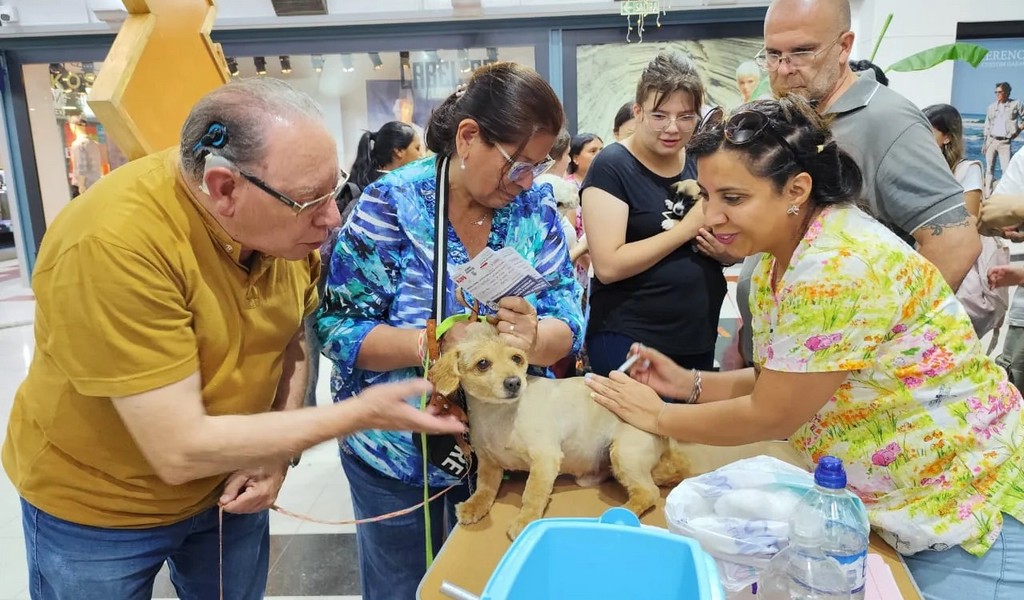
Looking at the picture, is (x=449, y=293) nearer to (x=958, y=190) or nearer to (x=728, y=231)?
(x=728, y=231)

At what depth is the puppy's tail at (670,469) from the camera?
1.37 meters

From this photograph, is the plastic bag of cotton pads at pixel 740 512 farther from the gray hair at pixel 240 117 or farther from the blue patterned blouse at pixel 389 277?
the gray hair at pixel 240 117

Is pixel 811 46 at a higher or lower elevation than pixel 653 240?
higher

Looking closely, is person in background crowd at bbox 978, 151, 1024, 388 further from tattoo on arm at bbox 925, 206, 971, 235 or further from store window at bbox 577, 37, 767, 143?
store window at bbox 577, 37, 767, 143

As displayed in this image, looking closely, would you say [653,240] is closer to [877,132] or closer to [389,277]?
[877,132]

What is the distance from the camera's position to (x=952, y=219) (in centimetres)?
156

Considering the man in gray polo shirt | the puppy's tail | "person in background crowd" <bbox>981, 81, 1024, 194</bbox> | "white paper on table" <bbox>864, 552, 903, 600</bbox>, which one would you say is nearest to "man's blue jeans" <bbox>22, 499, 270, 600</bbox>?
the puppy's tail

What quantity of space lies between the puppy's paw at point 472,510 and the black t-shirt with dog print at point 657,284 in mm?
844

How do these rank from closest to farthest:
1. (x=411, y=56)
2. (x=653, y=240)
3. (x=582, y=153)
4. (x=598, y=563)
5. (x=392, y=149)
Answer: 1. (x=598, y=563)
2. (x=653, y=240)
3. (x=392, y=149)
4. (x=582, y=153)
5. (x=411, y=56)

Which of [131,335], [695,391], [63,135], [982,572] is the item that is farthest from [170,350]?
[63,135]

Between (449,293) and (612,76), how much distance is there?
5.28 m

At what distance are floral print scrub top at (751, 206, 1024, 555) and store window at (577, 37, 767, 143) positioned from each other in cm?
512

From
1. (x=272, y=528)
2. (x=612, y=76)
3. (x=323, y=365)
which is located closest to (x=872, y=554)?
(x=272, y=528)

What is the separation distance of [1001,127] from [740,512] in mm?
5828
